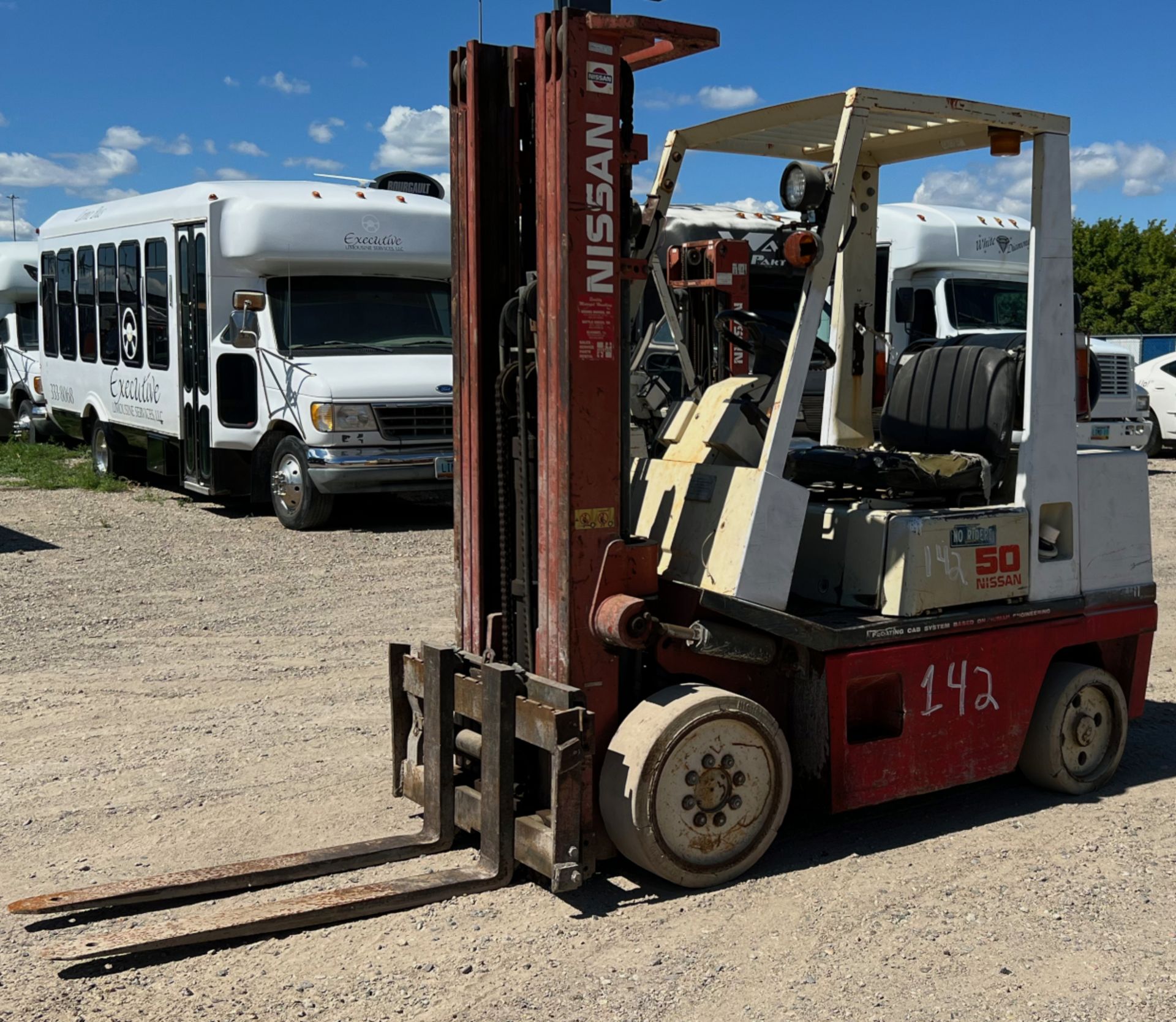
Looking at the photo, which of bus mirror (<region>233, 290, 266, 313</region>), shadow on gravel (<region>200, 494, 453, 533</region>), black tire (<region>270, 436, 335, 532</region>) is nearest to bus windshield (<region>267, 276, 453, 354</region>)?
bus mirror (<region>233, 290, 266, 313</region>)

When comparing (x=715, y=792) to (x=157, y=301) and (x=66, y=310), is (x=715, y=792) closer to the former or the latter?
(x=157, y=301)

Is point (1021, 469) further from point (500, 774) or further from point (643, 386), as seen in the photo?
point (500, 774)

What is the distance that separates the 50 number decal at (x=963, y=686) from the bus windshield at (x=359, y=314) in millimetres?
9020

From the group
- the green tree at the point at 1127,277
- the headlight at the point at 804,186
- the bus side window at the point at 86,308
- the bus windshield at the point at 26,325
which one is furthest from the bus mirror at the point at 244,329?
the green tree at the point at 1127,277

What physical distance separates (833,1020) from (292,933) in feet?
5.54

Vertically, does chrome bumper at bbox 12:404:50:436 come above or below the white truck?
below

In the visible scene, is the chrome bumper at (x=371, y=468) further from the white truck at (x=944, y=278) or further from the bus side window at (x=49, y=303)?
the bus side window at (x=49, y=303)

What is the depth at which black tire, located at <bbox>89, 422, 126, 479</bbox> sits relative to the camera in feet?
55.2

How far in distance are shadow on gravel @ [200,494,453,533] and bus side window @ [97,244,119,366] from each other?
2.59 meters

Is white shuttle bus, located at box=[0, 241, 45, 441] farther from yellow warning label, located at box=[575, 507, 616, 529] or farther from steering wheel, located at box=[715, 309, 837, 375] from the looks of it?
yellow warning label, located at box=[575, 507, 616, 529]

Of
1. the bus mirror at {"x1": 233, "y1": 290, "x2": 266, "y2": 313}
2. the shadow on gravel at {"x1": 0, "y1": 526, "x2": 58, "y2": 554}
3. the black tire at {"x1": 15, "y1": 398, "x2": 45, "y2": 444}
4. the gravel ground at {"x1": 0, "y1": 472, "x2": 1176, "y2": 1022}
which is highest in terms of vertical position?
the bus mirror at {"x1": 233, "y1": 290, "x2": 266, "y2": 313}

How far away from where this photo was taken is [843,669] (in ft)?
16.2

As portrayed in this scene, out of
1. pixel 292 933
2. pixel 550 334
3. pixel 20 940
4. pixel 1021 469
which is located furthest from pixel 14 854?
pixel 1021 469

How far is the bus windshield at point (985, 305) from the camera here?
1658cm
